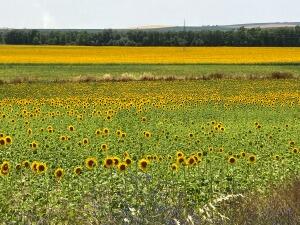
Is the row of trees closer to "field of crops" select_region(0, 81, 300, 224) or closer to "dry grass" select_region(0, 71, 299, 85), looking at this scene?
"dry grass" select_region(0, 71, 299, 85)

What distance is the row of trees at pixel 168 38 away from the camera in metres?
94.2

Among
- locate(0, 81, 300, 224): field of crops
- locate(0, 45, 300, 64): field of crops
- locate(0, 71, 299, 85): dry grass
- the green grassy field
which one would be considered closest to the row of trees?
locate(0, 45, 300, 64): field of crops

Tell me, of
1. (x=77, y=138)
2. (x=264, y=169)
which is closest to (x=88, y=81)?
(x=77, y=138)

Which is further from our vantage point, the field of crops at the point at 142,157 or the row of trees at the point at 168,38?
the row of trees at the point at 168,38

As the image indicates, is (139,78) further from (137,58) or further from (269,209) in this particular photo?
(269,209)

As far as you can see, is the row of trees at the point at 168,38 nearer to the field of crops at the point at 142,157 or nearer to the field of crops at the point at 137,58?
the field of crops at the point at 137,58

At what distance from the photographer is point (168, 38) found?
97.1 m

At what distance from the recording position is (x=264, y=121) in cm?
1895

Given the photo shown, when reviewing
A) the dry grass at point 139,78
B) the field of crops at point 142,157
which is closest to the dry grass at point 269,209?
the field of crops at point 142,157

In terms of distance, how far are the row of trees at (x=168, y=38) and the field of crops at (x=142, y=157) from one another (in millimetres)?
69670

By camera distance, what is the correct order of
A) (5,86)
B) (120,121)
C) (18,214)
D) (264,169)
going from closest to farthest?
(18,214) < (264,169) < (120,121) < (5,86)

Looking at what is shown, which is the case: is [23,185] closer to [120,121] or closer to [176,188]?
[176,188]

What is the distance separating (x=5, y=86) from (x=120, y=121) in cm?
1757

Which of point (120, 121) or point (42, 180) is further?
point (120, 121)
